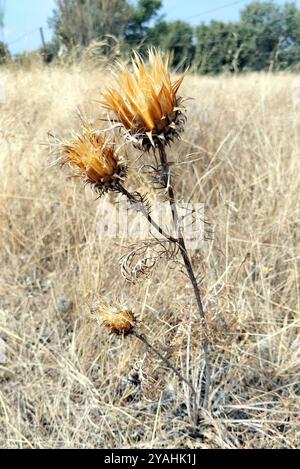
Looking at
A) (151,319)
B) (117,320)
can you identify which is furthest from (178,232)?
(151,319)

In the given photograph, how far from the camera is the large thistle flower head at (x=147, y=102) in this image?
57 centimetres

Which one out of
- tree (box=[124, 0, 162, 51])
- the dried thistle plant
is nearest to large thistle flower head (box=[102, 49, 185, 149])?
the dried thistle plant

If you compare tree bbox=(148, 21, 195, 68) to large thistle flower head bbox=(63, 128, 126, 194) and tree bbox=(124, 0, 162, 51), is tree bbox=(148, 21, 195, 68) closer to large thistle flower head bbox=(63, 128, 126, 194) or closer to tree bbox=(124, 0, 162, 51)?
tree bbox=(124, 0, 162, 51)

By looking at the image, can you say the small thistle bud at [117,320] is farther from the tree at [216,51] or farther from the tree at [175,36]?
the tree at [175,36]

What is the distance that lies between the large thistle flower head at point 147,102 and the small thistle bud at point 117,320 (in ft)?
1.04

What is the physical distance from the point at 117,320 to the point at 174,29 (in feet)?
22.3

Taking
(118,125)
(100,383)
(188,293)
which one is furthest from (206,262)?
(118,125)

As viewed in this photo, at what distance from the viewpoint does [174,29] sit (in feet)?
21.8

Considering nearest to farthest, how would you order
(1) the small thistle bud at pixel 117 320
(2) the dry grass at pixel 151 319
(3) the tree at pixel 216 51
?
(1) the small thistle bud at pixel 117 320 → (2) the dry grass at pixel 151 319 → (3) the tree at pixel 216 51

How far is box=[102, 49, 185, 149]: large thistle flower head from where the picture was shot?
0.57 metres

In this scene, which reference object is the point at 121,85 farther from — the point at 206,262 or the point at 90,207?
the point at 90,207

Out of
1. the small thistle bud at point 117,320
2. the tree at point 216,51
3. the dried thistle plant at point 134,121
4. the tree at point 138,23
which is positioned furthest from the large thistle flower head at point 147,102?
the tree at point 138,23

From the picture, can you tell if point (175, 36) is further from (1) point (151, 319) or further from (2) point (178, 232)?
(2) point (178, 232)

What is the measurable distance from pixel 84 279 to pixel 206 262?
0.36 meters
